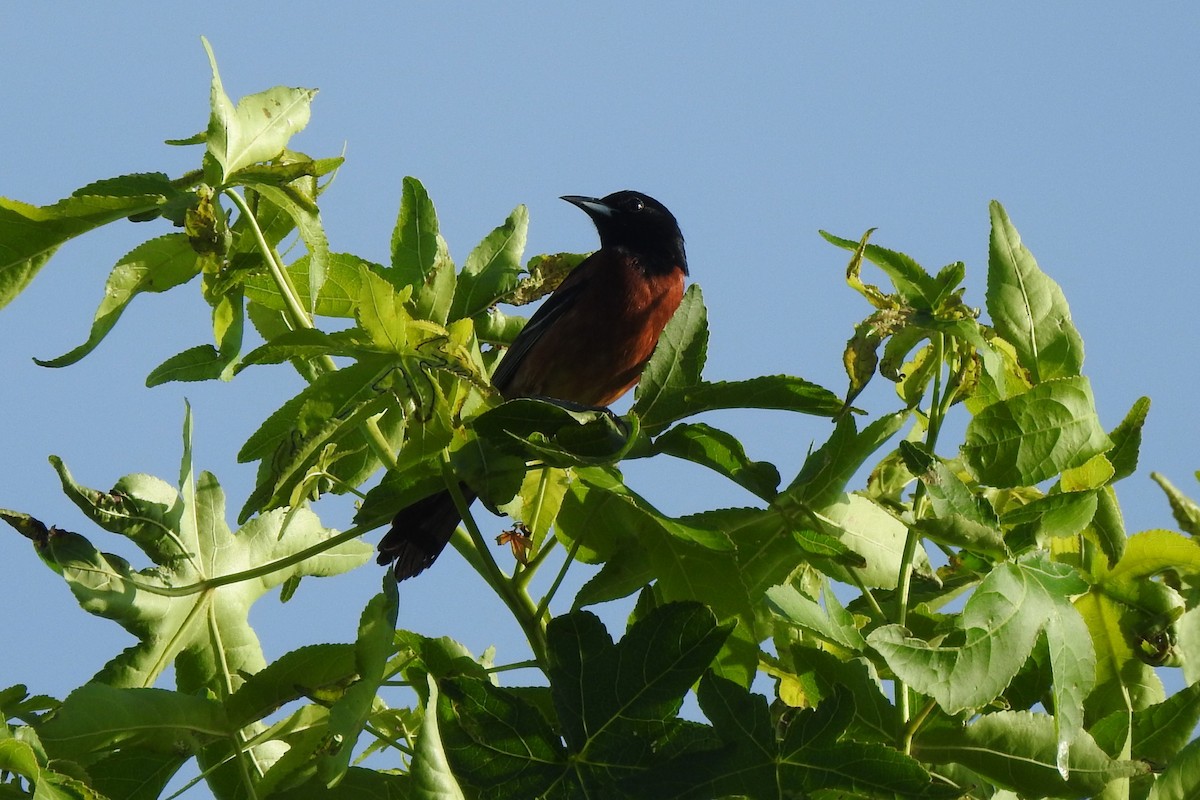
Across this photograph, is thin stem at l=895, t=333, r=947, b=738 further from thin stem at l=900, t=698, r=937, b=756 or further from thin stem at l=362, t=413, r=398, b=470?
thin stem at l=362, t=413, r=398, b=470

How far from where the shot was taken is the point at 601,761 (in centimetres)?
209

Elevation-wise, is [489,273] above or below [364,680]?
above

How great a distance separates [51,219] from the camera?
237 centimetres

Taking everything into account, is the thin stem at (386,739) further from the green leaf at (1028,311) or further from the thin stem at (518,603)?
the green leaf at (1028,311)

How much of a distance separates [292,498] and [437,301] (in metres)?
0.44

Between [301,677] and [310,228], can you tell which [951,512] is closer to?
[301,677]

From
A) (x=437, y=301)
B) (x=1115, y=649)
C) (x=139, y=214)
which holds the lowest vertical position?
(x=1115, y=649)

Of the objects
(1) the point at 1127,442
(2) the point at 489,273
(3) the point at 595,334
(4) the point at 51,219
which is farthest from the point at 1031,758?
(3) the point at 595,334

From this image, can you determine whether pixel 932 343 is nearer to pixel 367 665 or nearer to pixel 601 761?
pixel 601 761

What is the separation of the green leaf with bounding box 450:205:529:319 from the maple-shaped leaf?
0.62m

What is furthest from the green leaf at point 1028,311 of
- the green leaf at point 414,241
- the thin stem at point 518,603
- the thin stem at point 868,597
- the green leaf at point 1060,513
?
the green leaf at point 414,241

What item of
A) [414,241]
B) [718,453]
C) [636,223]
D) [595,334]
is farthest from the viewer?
[636,223]

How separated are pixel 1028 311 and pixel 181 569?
1.76m

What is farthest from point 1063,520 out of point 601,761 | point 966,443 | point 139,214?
point 139,214
